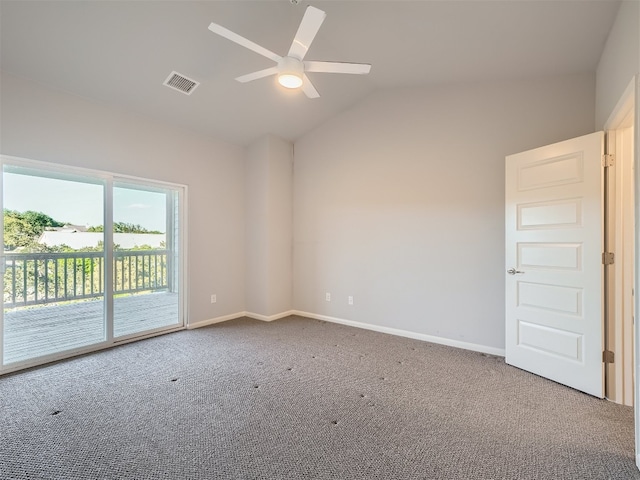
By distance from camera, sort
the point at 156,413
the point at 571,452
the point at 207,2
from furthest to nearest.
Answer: the point at 207,2, the point at 156,413, the point at 571,452

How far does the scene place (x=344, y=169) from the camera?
14.3ft

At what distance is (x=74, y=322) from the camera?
3.45 meters

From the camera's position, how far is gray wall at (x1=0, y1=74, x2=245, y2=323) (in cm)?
286

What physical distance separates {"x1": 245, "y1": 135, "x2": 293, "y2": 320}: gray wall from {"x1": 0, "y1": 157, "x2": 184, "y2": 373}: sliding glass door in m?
1.05

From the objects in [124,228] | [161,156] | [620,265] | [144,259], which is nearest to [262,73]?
[161,156]

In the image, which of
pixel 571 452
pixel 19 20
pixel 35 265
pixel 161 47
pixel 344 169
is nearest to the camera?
pixel 571 452

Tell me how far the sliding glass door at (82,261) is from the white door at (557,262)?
13.2 feet

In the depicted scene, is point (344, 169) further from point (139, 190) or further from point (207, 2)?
point (139, 190)

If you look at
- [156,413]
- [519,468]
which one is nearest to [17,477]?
[156,413]

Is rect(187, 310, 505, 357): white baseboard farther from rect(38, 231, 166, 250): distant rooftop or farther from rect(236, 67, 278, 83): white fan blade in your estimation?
rect(236, 67, 278, 83): white fan blade

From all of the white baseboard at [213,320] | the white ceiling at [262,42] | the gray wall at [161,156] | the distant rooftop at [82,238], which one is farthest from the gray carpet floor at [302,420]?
the white ceiling at [262,42]

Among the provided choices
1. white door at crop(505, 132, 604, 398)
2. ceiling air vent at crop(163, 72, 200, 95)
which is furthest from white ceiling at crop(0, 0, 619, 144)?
white door at crop(505, 132, 604, 398)

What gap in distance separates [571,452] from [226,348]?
3.03 m

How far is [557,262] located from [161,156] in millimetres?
4482
